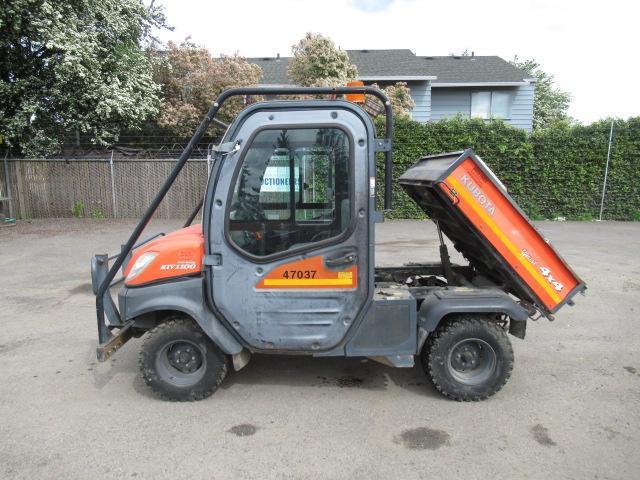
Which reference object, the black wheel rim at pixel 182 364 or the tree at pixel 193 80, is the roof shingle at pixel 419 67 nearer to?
the tree at pixel 193 80

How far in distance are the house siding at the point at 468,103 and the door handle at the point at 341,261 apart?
713 inches

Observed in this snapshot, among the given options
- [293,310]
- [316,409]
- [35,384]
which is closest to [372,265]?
[293,310]

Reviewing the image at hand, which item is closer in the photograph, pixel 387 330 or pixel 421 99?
pixel 387 330

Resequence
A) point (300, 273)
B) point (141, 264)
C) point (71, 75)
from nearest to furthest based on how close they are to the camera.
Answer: point (300, 273) → point (141, 264) → point (71, 75)

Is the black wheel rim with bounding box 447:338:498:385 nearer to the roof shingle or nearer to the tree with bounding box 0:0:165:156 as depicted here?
the tree with bounding box 0:0:165:156

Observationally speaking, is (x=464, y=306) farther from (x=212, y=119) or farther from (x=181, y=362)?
(x=212, y=119)

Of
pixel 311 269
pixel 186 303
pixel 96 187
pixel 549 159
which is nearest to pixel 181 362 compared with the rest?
pixel 186 303

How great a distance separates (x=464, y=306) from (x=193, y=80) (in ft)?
54.2

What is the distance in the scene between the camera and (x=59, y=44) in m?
13.0

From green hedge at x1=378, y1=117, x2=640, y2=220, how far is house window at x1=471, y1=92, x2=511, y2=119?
22.4ft

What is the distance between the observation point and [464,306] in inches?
146

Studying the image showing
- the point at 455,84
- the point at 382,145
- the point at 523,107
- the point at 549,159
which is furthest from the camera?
the point at 523,107

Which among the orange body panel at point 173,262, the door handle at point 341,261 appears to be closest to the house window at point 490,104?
the door handle at point 341,261

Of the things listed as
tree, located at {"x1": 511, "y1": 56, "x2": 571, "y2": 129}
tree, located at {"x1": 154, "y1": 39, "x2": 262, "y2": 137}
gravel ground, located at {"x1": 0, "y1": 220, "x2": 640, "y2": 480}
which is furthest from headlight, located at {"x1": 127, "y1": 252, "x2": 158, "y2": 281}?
tree, located at {"x1": 511, "y1": 56, "x2": 571, "y2": 129}
